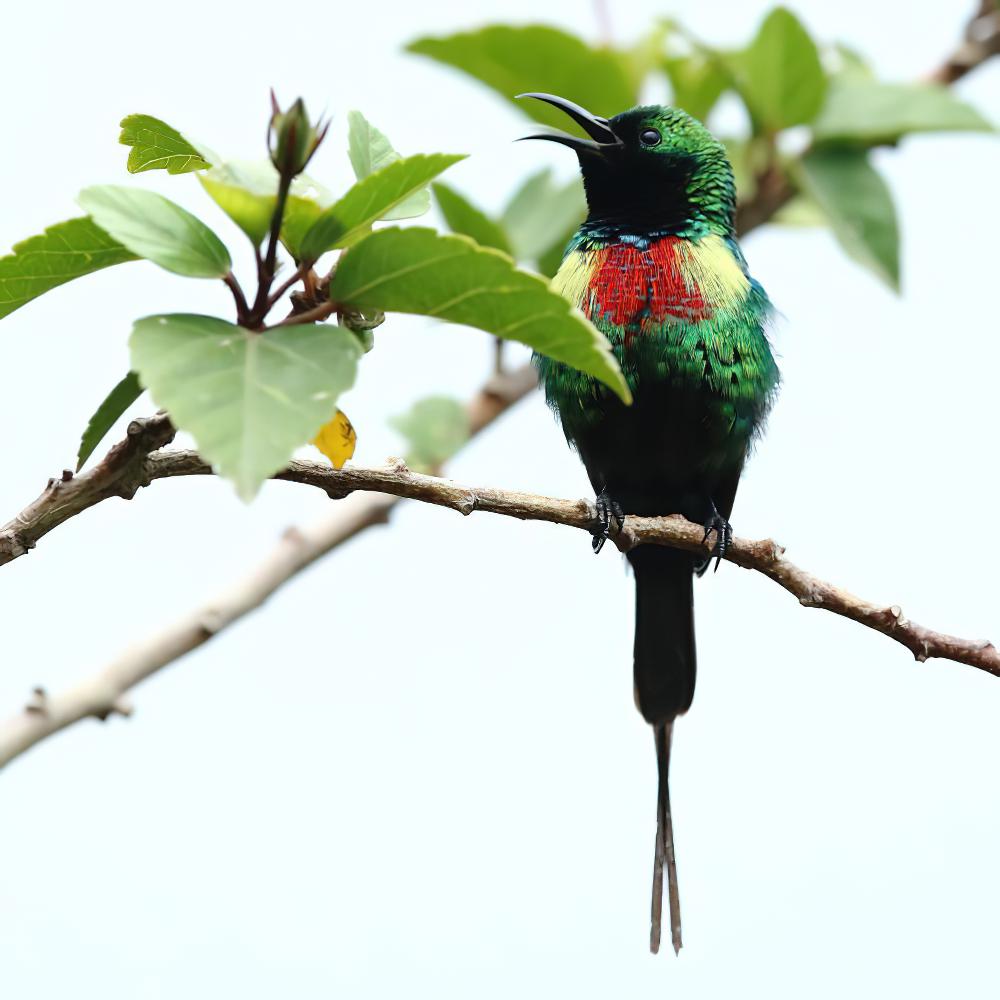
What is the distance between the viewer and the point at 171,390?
1248mm

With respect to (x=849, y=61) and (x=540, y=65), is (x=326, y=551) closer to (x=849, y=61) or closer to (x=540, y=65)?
(x=540, y=65)

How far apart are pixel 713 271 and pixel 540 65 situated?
87 cm

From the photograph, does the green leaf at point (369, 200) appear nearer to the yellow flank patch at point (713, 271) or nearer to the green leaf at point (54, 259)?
the green leaf at point (54, 259)

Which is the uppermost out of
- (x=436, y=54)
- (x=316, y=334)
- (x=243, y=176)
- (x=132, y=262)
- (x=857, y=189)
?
(x=436, y=54)

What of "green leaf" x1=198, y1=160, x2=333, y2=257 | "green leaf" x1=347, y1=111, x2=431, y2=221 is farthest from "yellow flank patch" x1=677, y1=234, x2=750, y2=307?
"green leaf" x1=198, y1=160, x2=333, y2=257

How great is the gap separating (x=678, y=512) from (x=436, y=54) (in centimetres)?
138

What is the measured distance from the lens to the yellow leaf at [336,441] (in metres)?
1.60

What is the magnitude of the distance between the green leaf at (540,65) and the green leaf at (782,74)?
32 centimetres

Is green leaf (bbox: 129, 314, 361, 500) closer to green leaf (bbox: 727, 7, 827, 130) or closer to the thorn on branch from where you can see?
the thorn on branch

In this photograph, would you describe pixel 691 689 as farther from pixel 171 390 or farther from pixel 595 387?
pixel 171 390

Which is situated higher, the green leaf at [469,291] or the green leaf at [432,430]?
the green leaf at [432,430]

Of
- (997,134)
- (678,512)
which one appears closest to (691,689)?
(678,512)

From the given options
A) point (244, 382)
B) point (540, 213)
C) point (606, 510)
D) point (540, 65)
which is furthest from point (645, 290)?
point (244, 382)

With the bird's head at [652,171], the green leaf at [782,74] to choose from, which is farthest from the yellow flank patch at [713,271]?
the green leaf at [782,74]
